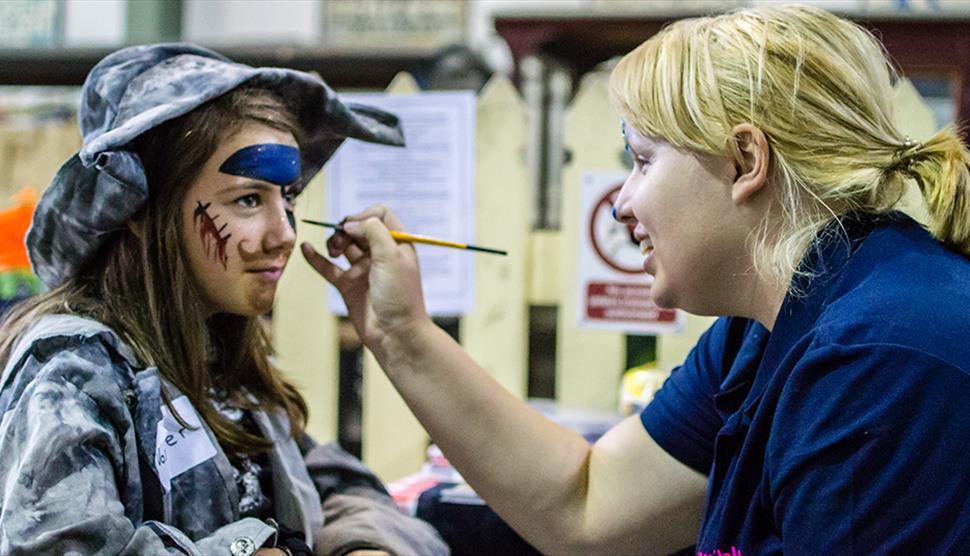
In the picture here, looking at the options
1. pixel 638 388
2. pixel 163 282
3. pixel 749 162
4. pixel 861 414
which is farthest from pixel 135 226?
pixel 638 388

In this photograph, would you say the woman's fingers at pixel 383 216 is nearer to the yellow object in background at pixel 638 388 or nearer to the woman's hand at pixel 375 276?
the woman's hand at pixel 375 276

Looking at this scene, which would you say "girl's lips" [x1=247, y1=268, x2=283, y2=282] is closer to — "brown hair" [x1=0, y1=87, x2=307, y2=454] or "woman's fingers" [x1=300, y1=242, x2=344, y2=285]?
"brown hair" [x1=0, y1=87, x2=307, y2=454]

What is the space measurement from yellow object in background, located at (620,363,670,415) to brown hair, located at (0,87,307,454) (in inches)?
41.2

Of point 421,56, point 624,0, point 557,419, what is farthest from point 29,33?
point 557,419

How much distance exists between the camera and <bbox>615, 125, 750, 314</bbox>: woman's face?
130 cm

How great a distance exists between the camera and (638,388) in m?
2.29

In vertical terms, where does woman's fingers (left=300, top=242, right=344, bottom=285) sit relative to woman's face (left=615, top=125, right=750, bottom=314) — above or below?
below

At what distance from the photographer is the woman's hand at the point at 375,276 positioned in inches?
63.0

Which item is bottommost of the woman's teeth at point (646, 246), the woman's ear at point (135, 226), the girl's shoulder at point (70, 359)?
the girl's shoulder at point (70, 359)

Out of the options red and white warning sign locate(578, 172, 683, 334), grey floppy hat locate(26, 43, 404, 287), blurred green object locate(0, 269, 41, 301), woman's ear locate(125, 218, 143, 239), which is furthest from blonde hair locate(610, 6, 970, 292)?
blurred green object locate(0, 269, 41, 301)

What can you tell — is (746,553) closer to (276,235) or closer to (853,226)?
(853,226)

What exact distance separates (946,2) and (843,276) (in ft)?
6.35

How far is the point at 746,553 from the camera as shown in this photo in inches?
47.6

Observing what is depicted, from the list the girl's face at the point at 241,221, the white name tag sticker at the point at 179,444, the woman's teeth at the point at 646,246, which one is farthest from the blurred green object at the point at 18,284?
the woman's teeth at the point at 646,246
